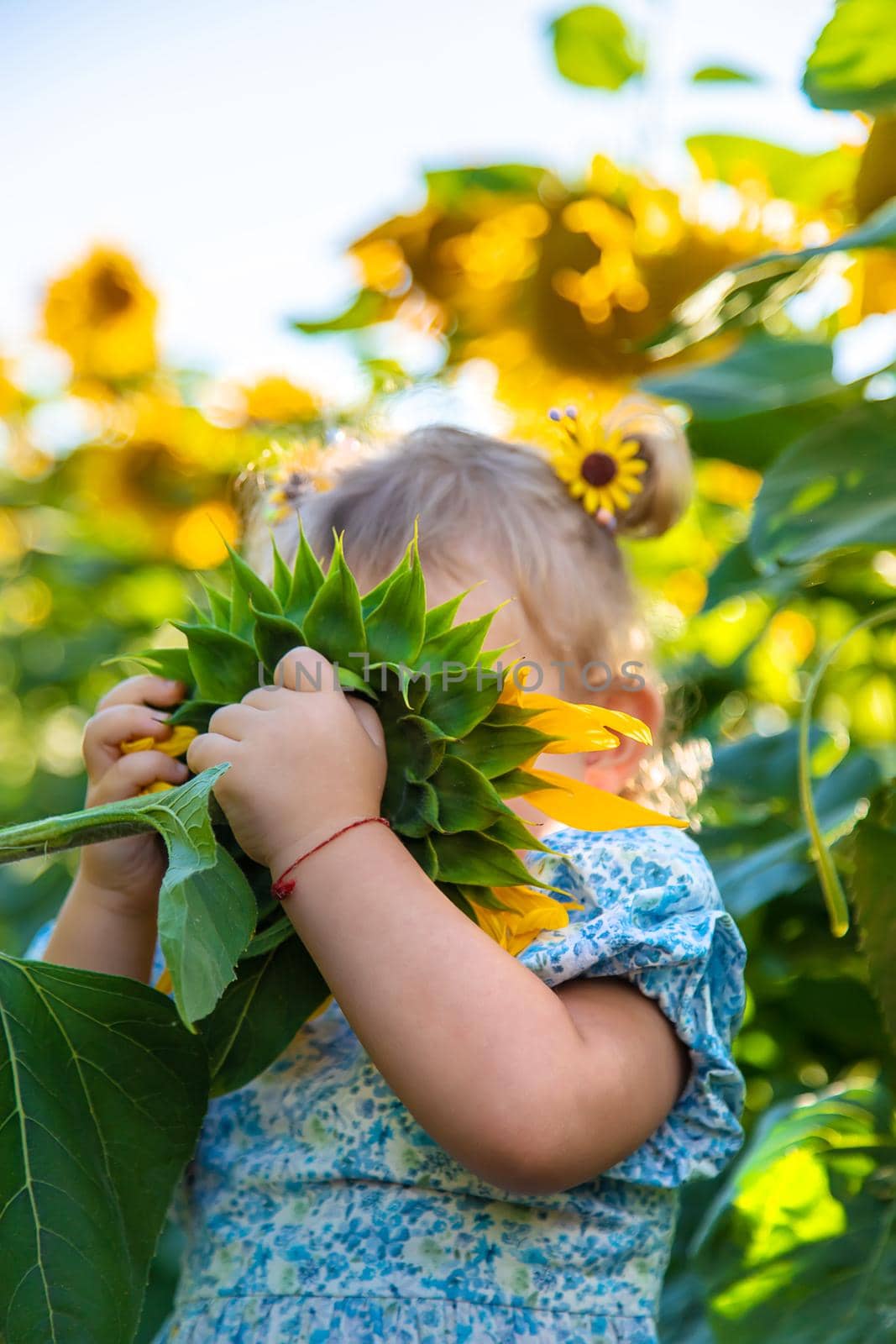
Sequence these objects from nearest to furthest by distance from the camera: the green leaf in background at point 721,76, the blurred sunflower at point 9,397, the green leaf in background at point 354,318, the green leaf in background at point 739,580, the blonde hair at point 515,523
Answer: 1. the blonde hair at point 515,523
2. the green leaf in background at point 739,580
3. the green leaf in background at point 721,76
4. the green leaf in background at point 354,318
5. the blurred sunflower at point 9,397

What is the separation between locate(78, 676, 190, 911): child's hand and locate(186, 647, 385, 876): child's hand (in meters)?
0.09

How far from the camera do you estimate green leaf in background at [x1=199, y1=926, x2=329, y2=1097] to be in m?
0.76

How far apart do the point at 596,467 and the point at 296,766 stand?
52cm

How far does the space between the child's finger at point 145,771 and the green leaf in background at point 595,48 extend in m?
0.97

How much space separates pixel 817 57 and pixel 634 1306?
831 millimetres

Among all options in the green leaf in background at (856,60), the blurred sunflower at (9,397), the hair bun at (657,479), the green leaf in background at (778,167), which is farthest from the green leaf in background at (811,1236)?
the blurred sunflower at (9,397)

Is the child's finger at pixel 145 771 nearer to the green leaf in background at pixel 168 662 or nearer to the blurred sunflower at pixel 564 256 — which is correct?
the green leaf in background at pixel 168 662

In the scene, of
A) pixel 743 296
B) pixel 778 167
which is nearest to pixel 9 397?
pixel 778 167

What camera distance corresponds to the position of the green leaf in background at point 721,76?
1.31 meters

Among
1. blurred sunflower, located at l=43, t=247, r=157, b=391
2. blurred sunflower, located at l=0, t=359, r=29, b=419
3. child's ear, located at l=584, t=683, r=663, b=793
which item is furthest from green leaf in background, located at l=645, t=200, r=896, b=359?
blurred sunflower, located at l=0, t=359, r=29, b=419

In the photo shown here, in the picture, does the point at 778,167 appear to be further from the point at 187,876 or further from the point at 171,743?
the point at 187,876

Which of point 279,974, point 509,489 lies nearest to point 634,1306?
point 279,974

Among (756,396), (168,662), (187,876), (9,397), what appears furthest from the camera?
(9,397)

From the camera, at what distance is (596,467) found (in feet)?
3.69
